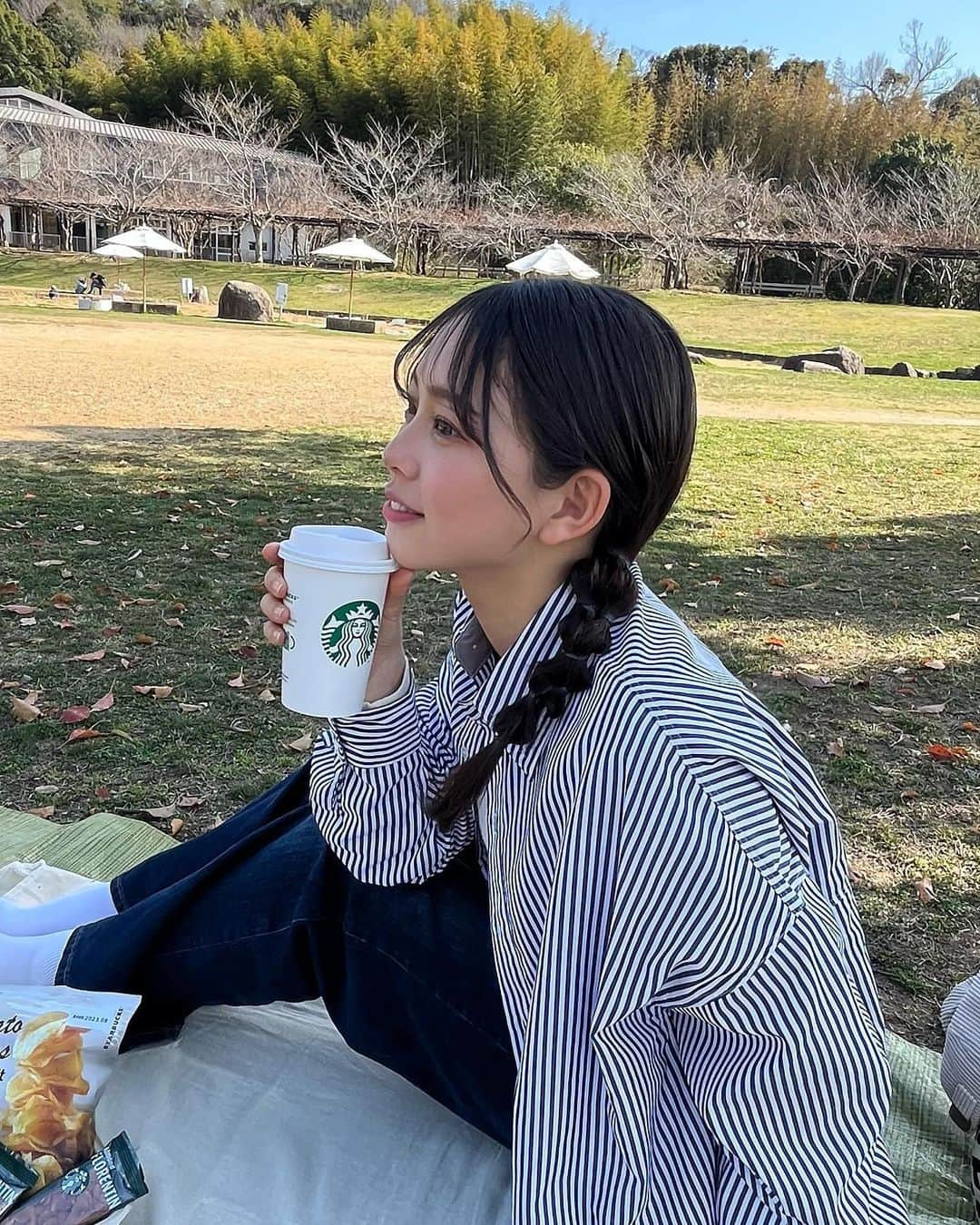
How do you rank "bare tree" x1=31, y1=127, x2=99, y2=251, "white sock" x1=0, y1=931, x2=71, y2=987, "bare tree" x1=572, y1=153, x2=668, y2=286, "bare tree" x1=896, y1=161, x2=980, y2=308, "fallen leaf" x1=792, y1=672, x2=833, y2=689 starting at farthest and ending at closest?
"bare tree" x1=31, y1=127, x2=99, y2=251 → "bare tree" x1=572, y1=153, x2=668, y2=286 → "bare tree" x1=896, y1=161, x2=980, y2=308 → "fallen leaf" x1=792, y1=672, x2=833, y2=689 → "white sock" x1=0, y1=931, x2=71, y2=987

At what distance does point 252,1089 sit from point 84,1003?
0.30 m

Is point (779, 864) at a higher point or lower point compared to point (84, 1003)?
higher

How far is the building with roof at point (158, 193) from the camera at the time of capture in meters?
38.4

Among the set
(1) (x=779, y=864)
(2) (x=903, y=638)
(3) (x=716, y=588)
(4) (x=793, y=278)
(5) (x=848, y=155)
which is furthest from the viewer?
(5) (x=848, y=155)

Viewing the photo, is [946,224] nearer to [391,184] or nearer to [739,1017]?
[391,184]

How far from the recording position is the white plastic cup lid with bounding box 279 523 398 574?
130 cm

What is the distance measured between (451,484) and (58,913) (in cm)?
113

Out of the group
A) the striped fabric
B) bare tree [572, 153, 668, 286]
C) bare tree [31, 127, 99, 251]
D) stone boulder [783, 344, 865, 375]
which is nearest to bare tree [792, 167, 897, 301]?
bare tree [572, 153, 668, 286]

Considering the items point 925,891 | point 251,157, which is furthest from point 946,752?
point 251,157

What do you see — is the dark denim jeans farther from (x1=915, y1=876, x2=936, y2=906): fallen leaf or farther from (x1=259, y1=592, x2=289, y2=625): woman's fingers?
(x1=915, y1=876, x2=936, y2=906): fallen leaf

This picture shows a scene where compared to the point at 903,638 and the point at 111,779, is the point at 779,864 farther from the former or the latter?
the point at 903,638

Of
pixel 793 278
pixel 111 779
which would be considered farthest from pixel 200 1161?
pixel 793 278

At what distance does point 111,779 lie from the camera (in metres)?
2.90

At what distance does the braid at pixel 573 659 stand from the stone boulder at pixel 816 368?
1859 centimetres
